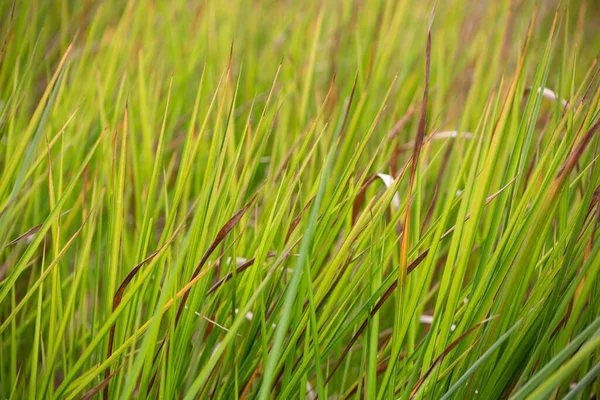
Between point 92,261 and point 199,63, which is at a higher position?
point 199,63

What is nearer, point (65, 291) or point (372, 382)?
point (372, 382)

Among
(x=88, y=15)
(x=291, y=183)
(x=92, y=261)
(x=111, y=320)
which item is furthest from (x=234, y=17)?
(x=111, y=320)

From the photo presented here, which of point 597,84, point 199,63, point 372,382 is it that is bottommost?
point 372,382

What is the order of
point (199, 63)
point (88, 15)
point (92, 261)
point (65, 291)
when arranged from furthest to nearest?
point (88, 15) < point (199, 63) < point (92, 261) < point (65, 291)

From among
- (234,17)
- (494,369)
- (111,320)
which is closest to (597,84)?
(494,369)

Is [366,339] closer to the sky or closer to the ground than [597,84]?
closer to the ground

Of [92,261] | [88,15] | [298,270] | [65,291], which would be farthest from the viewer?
[88,15]

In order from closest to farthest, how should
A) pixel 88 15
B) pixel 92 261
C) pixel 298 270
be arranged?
pixel 298 270, pixel 92 261, pixel 88 15

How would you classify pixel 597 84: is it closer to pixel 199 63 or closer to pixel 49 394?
pixel 49 394

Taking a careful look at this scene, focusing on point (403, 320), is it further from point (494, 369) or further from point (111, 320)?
point (111, 320)
